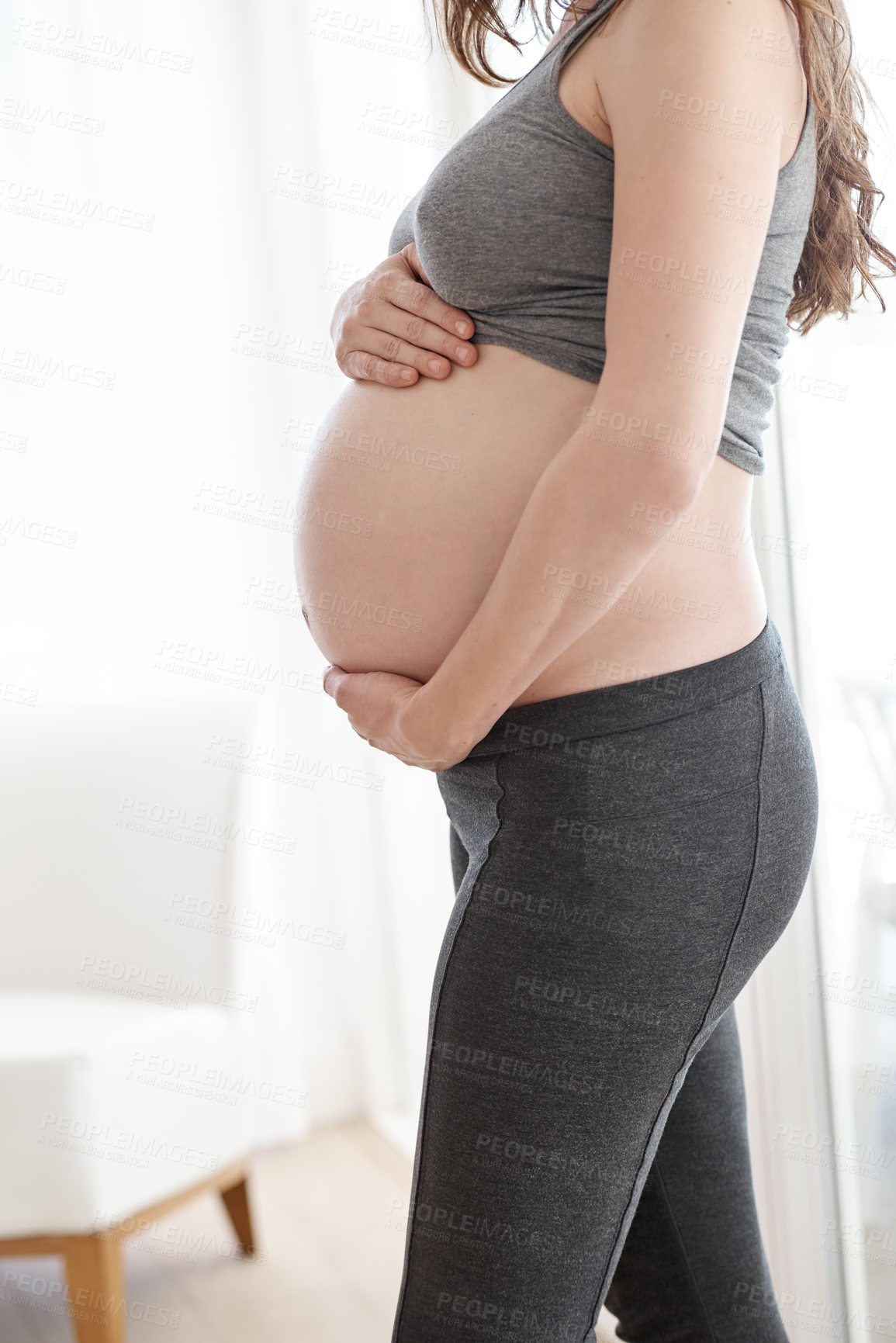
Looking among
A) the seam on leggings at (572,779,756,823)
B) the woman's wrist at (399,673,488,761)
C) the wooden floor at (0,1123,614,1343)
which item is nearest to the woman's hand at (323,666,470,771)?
the woman's wrist at (399,673,488,761)

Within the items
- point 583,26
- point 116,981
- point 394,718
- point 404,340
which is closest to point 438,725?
point 394,718

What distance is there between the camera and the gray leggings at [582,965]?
665mm

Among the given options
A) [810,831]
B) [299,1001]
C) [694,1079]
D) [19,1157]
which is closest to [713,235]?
[810,831]

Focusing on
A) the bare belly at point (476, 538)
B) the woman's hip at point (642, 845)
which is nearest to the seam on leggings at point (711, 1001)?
the woman's hip at point (642, 845)

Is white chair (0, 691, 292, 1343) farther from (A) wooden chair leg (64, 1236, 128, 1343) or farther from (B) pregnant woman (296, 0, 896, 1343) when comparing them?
(B) pregnant woman (296, 0, 896, 1343)

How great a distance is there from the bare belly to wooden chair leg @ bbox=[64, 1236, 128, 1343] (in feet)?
3.18

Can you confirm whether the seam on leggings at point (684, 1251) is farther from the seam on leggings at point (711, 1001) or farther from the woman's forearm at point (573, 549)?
the woman's forearm at point (573, 549)

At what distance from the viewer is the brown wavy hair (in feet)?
2.20

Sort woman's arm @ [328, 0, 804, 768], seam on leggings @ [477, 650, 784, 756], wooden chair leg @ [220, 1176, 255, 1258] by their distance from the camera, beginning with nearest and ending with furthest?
woman's arm @ [328, 0, 804, 768]
seam on leggings @ [477, 650, 784, 756]
wooden chair leg @ [220, 1176, 255, 1258]

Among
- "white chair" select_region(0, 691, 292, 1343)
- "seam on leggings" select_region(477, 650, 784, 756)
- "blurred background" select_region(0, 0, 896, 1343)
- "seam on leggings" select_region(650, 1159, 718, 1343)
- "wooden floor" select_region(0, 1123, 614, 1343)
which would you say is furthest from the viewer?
"wooden floor" select_region(0, 1123, 614, 1343)

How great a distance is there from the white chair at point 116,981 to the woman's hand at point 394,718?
2.65 feet

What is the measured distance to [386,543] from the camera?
0.78 meters

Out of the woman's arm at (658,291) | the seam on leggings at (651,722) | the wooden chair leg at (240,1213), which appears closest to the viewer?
the woman's arm at (658,291)

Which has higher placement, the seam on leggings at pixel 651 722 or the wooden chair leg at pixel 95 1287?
the seam on leggings at pixel 651 722
